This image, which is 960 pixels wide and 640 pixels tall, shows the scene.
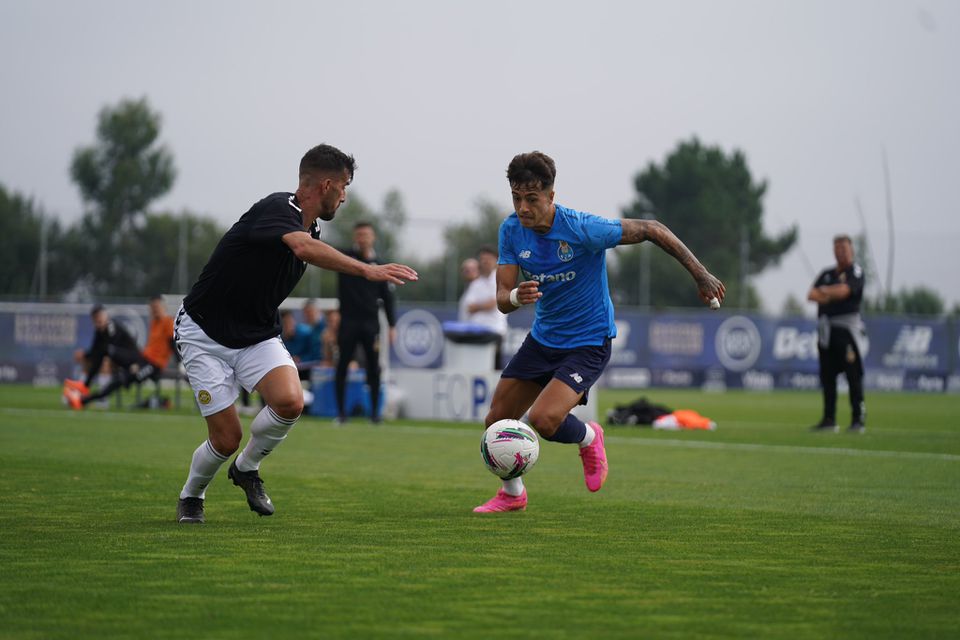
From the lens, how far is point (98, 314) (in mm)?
21094

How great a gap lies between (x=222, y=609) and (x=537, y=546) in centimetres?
208

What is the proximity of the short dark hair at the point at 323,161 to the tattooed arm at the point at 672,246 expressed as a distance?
66.8 inches

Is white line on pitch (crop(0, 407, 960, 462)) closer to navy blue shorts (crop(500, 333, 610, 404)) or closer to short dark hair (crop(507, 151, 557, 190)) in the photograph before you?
navy blue shorts (crop(500, 333, 610, 404))

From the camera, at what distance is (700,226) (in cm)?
6438

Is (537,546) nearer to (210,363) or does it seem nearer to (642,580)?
(642,580)

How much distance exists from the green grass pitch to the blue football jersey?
3.59 feet

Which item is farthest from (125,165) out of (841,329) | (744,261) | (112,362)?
(841,329)

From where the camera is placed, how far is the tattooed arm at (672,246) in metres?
7.62

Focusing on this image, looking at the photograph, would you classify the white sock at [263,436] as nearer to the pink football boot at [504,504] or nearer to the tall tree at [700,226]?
the pink football boot at [504,504]

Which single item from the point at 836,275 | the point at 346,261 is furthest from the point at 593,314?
the point at 836,275

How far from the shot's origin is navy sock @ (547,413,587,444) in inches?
320

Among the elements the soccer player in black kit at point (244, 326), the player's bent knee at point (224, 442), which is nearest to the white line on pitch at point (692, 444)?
the soccer player in black kit at point (244, 326)

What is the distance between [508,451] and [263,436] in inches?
56.7

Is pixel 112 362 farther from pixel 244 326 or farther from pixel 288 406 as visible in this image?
pixel 288 406
